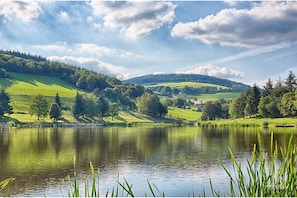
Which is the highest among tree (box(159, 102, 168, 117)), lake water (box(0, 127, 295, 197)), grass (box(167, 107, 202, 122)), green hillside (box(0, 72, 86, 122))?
green hillside (box(0, 72, 86, 122))

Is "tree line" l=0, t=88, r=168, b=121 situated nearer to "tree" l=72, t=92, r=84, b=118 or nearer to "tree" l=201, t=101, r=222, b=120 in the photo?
"tree" l=72, t=92, r=84, b=118

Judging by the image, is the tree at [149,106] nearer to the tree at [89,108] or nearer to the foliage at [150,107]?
the foliage at [150,107]

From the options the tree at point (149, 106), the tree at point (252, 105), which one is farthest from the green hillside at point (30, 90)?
the tree at point (252, 105)

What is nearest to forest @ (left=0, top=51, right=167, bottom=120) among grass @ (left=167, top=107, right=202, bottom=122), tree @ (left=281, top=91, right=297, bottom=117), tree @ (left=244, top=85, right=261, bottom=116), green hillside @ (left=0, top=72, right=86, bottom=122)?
green hillside @ (left=0, top=72, right=86, bottom=122)

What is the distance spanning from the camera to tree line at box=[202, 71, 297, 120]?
3986 inches

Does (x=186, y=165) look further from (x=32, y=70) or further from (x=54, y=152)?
(x=32, y=70)

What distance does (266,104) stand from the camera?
358 ft

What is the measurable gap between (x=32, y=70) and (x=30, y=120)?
2843 inches

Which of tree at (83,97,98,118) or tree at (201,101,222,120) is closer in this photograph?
tree at (201,101,222,120)

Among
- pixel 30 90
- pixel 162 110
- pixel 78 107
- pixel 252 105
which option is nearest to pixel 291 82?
pixel 252 105

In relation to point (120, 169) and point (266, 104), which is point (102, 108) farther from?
point (120, 169)

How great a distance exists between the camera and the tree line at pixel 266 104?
101 m

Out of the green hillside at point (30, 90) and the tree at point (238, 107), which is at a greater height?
the green hillside at point (30, 90)

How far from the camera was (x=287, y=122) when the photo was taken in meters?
96.1
